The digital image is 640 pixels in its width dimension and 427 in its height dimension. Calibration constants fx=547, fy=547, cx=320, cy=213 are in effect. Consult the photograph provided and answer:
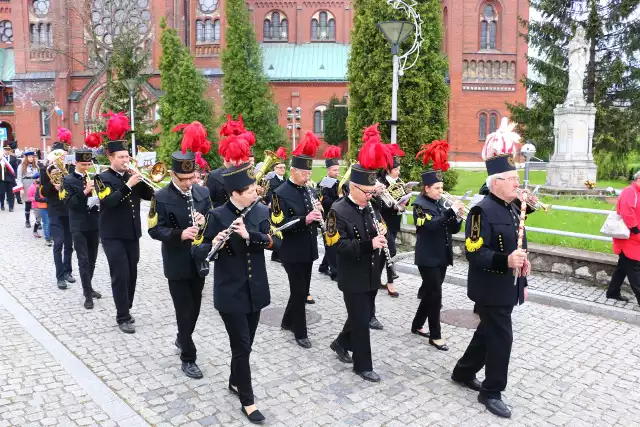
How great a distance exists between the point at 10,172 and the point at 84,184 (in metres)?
14.0

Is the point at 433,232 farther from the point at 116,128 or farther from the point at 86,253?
the point at 86,253

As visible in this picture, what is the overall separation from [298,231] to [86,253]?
3559mm

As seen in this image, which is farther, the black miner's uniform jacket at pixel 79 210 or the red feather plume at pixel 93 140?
the red feather plume at pixel 93 140

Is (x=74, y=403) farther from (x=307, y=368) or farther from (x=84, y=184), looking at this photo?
(x=84, y=184)

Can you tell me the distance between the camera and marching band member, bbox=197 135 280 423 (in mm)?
4812

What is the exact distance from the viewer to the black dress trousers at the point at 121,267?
7070 millimetres

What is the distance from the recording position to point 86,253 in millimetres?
8258

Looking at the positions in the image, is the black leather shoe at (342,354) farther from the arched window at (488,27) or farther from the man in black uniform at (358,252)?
the arched window at (488,27)

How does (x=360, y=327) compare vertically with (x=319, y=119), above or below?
below

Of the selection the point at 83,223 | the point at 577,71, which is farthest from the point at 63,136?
the point at 577,71

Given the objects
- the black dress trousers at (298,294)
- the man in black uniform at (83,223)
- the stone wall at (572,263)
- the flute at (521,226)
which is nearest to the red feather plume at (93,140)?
the man in black uniform at (83,223)

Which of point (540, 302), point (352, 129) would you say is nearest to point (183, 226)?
point (540, 302)

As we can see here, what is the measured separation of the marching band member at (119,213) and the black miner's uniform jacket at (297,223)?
1.75 metres

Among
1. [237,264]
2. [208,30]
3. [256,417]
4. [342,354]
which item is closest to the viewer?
[256,417]
